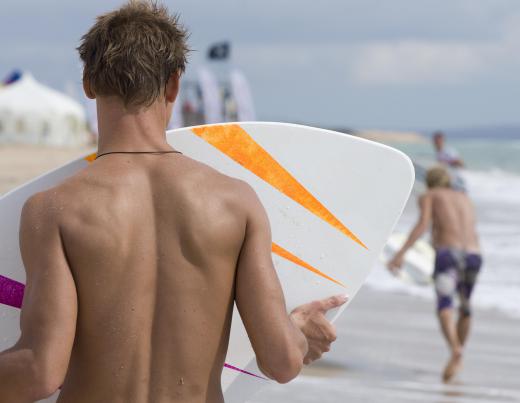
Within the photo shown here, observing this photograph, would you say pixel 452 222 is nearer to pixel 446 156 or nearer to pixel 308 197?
pixel 446 156

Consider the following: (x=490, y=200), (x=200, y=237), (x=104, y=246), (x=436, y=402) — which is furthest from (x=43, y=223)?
(x=490, y=200)

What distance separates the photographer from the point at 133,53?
5.45 feet

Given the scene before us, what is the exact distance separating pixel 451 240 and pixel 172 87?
5602 millimetres

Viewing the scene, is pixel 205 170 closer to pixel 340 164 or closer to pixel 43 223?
pixel 43 223

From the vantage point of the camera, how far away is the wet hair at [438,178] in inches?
287

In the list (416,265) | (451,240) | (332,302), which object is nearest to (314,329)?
(332,302)

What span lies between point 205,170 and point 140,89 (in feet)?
0.57

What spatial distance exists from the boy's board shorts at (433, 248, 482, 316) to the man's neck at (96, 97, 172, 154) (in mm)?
5439

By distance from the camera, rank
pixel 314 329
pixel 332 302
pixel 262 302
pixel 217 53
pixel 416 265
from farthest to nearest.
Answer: pixel 217 53 → pixel 416 265 → pixel 332 302 → pixel 314 329 → pixel 262 302

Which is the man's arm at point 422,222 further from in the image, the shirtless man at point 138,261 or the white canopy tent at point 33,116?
the white canopy tent at point 33,116

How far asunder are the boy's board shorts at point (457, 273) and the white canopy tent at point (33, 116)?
43321mm

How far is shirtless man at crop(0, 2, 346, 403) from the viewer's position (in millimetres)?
1625

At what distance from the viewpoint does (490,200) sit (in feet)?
104

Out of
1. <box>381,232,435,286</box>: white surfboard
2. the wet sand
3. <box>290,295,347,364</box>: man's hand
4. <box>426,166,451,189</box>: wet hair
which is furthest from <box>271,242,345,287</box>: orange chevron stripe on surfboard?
<box>381,232,435,286</box>: white surfboard
